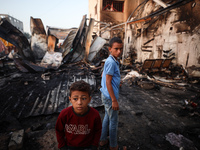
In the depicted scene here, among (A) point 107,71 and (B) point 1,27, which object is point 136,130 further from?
(B) point 1,27

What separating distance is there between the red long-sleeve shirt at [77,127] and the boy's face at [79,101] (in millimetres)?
88

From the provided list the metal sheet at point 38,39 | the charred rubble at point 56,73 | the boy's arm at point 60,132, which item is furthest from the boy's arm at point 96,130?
the metal sheet at point 38,39

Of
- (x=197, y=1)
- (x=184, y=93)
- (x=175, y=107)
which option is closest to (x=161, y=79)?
(x=184, y=93)

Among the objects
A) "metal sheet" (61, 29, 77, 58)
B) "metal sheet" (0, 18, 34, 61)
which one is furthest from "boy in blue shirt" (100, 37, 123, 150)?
"metal sheet" (0, 18, 34, 61)

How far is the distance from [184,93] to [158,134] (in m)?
3.54

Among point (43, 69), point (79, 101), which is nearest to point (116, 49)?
point (79, 101)

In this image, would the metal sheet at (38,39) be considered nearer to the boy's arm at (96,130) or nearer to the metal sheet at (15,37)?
the metal sheet at (15,37)

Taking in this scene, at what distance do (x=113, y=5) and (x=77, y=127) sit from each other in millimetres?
17627

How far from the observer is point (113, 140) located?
6.26 ft

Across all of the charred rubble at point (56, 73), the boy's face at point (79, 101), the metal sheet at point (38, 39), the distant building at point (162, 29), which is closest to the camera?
the boy's face at point (79, 101)

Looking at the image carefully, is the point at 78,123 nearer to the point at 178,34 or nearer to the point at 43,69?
the point at 43,69

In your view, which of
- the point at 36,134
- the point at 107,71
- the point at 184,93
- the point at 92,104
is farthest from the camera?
the point at 184,93

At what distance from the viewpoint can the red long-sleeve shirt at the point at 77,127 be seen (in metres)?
1.30

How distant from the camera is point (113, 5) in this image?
1533 centimetres
